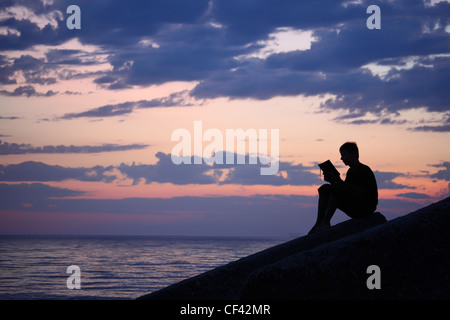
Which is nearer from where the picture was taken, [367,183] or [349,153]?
A: [367,183]

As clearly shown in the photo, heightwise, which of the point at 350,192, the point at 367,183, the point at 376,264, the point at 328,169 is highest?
the point at 328,169

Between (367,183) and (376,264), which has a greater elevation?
(367,183)

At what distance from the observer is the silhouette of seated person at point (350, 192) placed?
7164 mm

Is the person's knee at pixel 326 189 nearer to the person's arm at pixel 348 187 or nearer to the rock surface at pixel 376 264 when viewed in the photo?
the person's arm at pixel 348 187

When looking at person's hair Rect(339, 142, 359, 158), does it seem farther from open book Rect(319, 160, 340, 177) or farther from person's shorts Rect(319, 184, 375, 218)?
person's shorts Rect(319, 184, 375, 218)

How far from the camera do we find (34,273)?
102ft

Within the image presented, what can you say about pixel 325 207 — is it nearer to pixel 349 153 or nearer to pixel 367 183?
pixel 367 183

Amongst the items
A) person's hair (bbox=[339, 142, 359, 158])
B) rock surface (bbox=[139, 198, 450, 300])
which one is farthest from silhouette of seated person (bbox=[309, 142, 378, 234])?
rock surface (bbox=[139, 198, 450, 300])

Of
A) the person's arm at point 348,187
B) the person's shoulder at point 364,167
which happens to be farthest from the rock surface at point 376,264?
the person's shoulder at point 364,167

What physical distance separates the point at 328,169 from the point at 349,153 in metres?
0.41

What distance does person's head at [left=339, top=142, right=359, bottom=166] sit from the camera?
24.2 ft

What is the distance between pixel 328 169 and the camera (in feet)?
23.9

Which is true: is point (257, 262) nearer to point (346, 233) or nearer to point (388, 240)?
point (346, 233)

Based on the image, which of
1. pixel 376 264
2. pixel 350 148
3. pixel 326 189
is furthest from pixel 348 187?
pixel 376 264
